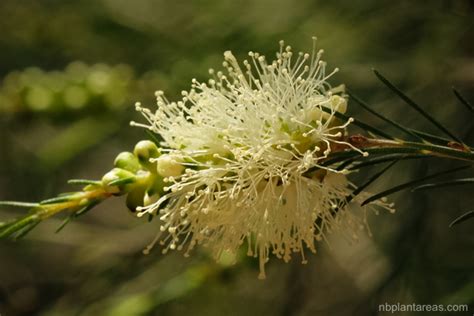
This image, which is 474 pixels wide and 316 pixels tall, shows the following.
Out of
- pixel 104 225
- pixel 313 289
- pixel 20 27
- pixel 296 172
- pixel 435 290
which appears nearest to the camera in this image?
pixel 296 172

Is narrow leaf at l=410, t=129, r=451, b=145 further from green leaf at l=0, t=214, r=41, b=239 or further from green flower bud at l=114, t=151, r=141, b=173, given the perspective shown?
green leaf at l=0, t=214, r=41, b=239

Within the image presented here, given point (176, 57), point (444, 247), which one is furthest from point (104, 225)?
point (444, 247)

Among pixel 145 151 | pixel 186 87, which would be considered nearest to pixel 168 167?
pixel 145 151

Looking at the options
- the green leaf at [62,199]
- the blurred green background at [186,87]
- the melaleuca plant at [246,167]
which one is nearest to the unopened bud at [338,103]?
the melaleuca plant at [246,167]

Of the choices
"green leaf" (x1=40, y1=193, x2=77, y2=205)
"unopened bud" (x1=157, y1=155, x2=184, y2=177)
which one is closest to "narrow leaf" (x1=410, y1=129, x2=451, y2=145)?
"unopened bud" (x1=157, y1=155, x2=184, y2=177)

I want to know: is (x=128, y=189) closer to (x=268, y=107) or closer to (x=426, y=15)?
(x=268, y=107)

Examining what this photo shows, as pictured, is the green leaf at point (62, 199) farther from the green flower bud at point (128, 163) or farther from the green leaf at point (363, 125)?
the green leaf at point (363, 125)
